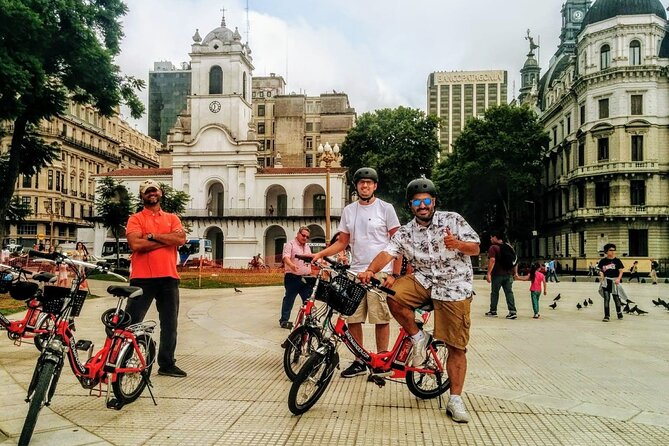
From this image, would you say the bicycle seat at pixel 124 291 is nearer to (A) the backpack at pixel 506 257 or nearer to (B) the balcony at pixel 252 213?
(A) the backpack at pixel 506 257

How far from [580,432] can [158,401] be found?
3.59 m

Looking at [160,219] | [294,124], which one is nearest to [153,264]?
[160,219]

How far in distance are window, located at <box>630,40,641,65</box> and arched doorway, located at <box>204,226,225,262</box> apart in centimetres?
3839

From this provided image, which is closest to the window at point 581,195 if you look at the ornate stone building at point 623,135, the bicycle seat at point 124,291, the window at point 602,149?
the ornate stone building at point 623,135

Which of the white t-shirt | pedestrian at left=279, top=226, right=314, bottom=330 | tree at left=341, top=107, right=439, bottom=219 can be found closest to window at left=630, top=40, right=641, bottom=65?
tree at left=341, top=107, right=439, bottom=219

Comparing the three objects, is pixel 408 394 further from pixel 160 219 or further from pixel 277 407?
pixel 160 219

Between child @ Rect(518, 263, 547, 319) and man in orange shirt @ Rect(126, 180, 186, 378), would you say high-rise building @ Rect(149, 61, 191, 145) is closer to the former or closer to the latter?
child @ Rect(518, 263, 547, 319)

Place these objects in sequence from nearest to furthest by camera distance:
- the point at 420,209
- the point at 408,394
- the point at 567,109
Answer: the point at 420,209, the point at 408,394, the point at 567,109

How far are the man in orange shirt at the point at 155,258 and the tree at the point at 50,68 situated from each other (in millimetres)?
11793

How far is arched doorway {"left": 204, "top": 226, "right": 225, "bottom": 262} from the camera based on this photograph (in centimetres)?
5922

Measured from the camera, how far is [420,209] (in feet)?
17.6

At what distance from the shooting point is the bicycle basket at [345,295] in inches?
212

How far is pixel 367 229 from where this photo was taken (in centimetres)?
649

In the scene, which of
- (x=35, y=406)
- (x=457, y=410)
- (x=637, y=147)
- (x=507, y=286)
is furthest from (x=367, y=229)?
(x=637, y=147)
